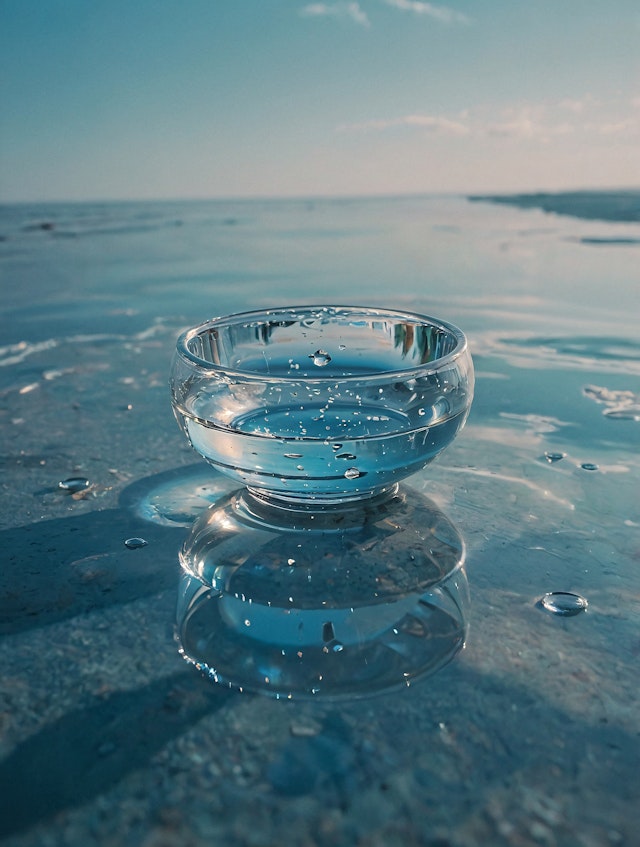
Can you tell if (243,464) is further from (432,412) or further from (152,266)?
(152,266)

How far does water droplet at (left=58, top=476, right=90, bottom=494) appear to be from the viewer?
0.96 meters

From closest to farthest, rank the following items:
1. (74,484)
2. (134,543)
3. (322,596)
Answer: (322,596)
(134,543)
(74,484)

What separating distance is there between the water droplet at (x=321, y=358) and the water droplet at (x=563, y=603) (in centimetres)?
48

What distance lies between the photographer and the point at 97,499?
93 cm

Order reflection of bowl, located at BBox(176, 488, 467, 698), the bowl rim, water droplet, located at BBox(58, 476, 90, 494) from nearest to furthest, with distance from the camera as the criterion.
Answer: reflection of bowl, located at BBox(176, 488, 467, 698)
the bowl rim
water droplet, located at BBox(58, 476, 90, 494)

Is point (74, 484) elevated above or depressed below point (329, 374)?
below

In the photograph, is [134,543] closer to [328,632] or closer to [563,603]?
[328,632]

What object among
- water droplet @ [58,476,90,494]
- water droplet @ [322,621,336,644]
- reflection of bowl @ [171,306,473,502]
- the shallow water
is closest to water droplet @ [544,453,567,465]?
the shallow water

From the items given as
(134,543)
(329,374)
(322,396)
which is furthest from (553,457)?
(134,543)

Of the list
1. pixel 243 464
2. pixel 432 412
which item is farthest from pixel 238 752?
pixel 432 412

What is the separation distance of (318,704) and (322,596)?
139 millimetres

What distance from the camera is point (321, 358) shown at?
1.05 m

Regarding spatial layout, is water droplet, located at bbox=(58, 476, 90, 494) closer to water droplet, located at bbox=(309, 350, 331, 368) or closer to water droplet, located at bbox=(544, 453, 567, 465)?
water droplet, located at bbox=(309, 350, 331, 368)

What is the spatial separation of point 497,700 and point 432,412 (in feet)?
1.02
